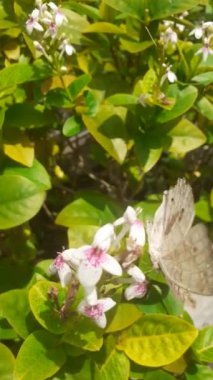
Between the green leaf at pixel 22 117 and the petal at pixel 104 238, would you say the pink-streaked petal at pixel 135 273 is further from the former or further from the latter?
the green leaf at pixel 22 117

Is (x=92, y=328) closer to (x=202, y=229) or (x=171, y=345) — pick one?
(x=171, y=345)

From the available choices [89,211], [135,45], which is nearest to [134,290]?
[89,211]

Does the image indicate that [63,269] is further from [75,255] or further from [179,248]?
[179,248]

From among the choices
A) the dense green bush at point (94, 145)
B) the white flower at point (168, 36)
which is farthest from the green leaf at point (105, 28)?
the white flower at point (168, 36)

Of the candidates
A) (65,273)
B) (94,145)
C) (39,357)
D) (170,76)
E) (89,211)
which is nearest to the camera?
(65,273)

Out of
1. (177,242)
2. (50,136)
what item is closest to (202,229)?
(177,242)

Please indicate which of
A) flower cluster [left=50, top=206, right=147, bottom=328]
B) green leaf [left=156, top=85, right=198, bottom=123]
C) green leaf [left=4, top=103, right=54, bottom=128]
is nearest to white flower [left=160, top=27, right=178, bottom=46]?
green leaf [left=156, top=85, right=198, bottom=123]

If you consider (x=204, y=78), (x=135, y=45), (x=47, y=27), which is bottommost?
(x=204, y=78)
